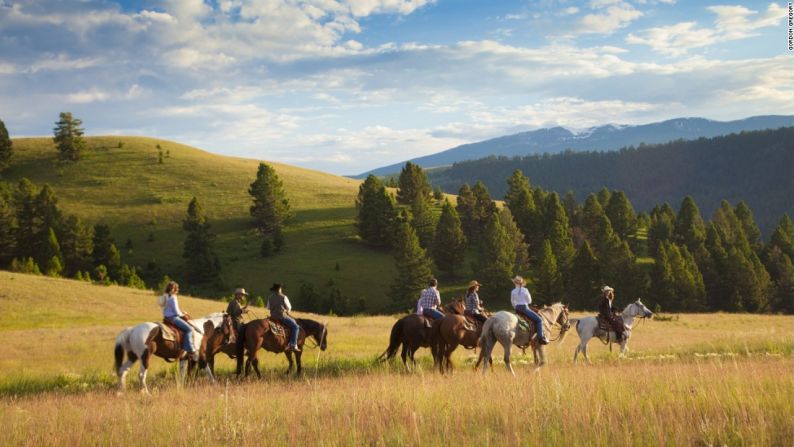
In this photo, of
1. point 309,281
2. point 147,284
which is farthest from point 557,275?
point 147,284

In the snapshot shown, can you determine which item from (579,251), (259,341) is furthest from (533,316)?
(579,251)

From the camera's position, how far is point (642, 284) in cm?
7169

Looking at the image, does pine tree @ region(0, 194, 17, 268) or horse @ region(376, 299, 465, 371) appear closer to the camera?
horse @ region(376, 299, 465, 371)

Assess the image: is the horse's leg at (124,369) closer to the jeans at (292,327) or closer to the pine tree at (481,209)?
the jeans at (292,327)

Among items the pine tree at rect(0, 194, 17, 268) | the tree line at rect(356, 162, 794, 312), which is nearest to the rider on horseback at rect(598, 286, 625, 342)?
the tree line at rect(356, 162, 794, 312)

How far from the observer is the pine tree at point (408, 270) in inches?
2726

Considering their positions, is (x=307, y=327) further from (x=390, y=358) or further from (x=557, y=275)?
(x=557, y=275)

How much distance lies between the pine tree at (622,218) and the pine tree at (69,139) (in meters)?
100

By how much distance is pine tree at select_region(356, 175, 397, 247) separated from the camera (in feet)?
273

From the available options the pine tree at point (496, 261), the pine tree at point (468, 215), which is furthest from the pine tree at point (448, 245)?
the pine tree at point (468, 215)

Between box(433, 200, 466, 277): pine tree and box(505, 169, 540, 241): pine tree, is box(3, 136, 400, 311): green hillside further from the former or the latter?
box(505, 169, 540, 241): pine tree

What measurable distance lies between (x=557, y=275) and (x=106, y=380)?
205ft

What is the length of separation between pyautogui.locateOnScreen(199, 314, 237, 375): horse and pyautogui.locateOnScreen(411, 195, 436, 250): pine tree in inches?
2555

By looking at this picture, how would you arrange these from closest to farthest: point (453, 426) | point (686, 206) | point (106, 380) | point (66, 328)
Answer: point (453, 426), point (106, 380), point (66, 328), point (686, 206)
